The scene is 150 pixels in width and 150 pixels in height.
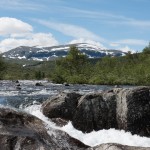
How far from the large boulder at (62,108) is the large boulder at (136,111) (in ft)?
14.3

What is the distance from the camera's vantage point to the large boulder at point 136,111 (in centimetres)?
2920

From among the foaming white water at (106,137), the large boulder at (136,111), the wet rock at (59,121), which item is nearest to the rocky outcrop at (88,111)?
the wet rock at (59,121)

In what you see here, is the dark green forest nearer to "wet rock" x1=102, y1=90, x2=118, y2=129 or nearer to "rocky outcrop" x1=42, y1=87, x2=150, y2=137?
"wet rock" x1=102, y1=90, x2=118, y2=129

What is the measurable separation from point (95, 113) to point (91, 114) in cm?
35

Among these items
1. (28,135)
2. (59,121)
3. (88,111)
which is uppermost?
(28,135)

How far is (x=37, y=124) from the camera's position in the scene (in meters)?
16.6

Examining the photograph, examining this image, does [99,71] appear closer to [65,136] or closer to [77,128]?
[77,128]

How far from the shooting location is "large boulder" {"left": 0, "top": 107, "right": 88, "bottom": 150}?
14.1m

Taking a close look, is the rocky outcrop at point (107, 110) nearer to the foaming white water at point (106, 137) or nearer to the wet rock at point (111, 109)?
the wet rock at point (111, 109)

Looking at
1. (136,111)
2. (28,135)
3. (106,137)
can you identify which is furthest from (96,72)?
(28,135)

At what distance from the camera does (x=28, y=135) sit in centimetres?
1459

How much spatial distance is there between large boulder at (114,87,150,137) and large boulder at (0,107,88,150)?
13.7 m

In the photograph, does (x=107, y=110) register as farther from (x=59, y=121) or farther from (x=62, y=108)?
(x=59, y=121)

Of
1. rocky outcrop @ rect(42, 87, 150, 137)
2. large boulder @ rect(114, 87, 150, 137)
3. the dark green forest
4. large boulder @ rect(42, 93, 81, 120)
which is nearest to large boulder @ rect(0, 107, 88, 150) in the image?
large boulder @ rect(114, 87, 150, 137)
